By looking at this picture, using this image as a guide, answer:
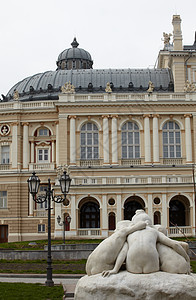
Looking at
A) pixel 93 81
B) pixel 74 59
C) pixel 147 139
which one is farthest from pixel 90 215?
pixel 74 59

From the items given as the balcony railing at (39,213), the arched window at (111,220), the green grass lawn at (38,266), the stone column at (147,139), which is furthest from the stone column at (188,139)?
the green grass lawn at (38,266)

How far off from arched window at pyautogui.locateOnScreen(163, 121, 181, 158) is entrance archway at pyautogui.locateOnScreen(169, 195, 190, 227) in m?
6.29

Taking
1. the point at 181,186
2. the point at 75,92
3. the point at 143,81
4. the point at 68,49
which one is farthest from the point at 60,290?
the point at 68,49

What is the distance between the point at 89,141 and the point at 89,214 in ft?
30.6

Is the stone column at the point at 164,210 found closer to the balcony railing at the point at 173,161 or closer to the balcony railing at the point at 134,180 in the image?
the balcony railing at the point at 134,180

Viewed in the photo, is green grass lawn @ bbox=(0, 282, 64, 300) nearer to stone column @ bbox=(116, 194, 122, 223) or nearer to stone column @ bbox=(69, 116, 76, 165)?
stone column @ bbox=(116, 194, 122, 223)

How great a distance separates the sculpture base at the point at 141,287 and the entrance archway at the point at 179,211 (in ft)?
156

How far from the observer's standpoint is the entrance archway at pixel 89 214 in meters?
58.8

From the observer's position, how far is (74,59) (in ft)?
275

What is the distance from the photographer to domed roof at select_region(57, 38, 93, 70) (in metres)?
83.6

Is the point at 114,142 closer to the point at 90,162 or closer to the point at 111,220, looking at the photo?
the point at 90,162

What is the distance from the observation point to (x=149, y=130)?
202 ft

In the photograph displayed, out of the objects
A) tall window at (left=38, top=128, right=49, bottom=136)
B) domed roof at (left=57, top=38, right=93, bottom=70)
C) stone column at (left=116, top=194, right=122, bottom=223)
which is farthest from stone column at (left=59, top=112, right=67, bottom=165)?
domed roof at (left=57, top=38, right=93, bottom=70)

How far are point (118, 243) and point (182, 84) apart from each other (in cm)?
5694
